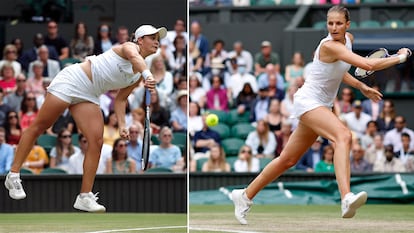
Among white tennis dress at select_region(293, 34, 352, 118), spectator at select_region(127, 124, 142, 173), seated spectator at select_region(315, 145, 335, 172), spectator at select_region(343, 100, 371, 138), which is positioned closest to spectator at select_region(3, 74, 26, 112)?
spectator at select_region(127, 124, 142, 173)

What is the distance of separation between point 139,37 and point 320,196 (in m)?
6.47

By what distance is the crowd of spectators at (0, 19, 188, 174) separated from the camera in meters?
16.3

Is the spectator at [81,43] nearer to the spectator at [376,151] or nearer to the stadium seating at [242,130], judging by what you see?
the stadium seating at [242,130]

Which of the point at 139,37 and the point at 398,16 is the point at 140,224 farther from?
the point at 398,16

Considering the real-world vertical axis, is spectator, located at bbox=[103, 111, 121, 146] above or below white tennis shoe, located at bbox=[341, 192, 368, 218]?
above

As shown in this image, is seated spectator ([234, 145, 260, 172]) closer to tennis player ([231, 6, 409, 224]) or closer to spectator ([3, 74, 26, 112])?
spectator ([3, 74, 26, 112])

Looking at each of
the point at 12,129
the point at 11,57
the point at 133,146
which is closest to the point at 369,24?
the point at 133,146

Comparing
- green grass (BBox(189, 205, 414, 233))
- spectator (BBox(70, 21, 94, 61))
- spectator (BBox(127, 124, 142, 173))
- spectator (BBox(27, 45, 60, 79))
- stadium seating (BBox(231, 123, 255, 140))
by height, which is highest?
spectator (BBox(70, 21, 94, 61))

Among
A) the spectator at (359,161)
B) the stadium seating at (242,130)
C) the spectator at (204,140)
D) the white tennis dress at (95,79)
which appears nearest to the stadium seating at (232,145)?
the stadium seating at (242,130)

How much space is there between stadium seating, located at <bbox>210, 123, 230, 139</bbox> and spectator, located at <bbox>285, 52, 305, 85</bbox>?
1.54 meters

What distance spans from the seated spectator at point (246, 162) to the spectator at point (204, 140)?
0.62m

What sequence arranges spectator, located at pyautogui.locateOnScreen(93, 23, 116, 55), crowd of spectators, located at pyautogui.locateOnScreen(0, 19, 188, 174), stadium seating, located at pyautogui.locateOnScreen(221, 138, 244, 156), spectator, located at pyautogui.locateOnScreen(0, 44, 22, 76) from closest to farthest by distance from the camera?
crowd of spectators, located at pyautogui.locateOnScreen(0, 19, 188, 174)
stadium seating, located at pyautogui.locateOnScreen(221, 138, 244, 156)
spectator, located at pyautogui.locateOnScreen(0, 44, 22, 76)
spectator, located at pyautogui.locateOnScreen(93, 23, 116, 55)

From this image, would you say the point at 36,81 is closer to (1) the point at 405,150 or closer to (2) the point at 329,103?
(1) the point at 405,150

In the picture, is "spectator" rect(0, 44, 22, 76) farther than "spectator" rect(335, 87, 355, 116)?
Yes
